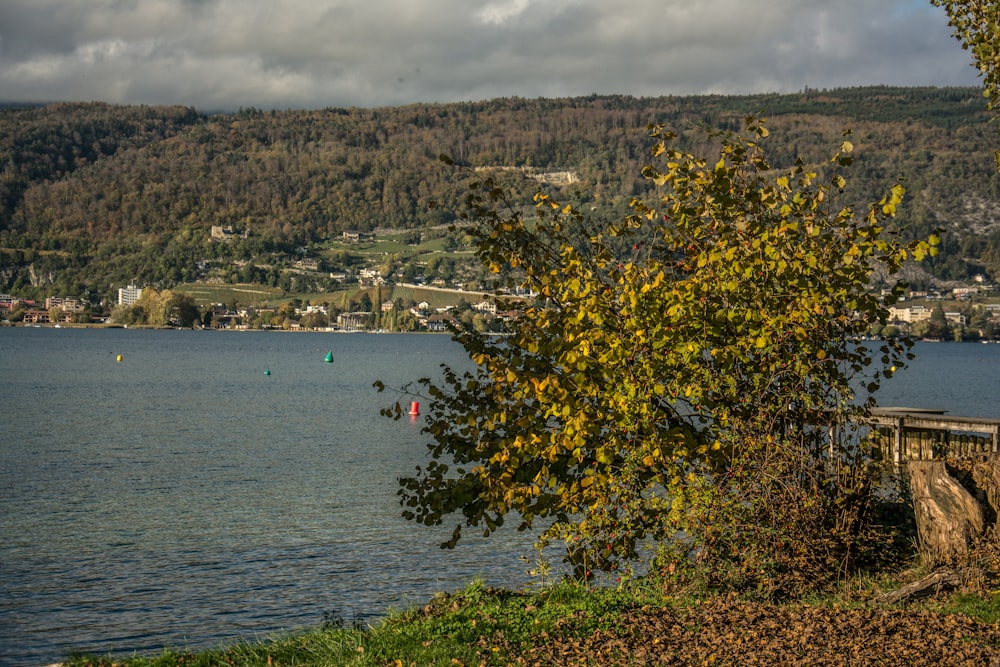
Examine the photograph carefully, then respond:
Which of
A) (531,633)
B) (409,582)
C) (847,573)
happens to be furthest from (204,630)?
(847,573)

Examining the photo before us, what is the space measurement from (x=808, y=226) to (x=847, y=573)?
370 centimetres

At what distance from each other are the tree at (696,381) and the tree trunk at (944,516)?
56 cm

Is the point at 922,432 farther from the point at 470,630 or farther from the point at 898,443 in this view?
the point at 470,630

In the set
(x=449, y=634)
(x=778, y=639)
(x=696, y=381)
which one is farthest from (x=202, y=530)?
(x=778, y=639)

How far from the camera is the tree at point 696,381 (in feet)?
35.7

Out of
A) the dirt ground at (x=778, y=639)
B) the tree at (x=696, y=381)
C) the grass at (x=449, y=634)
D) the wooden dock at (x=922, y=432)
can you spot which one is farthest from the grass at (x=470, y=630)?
the wooden dock at (x=922, y=432)

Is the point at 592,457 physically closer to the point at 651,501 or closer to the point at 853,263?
the point at 651,501

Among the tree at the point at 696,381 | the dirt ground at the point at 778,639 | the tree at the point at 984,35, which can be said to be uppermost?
the tree at the point at 984,35

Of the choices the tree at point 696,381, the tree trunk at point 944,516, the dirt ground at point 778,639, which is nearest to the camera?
the dirt ground at point 778,639

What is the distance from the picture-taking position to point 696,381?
1121 centimetres

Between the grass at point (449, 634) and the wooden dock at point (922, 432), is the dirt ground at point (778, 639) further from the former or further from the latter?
the wooden dock at point (922, 432)

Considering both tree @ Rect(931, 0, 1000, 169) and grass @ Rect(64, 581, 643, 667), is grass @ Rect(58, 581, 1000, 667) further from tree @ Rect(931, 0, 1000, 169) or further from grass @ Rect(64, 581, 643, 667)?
tree @ Rect(931, 0, 1000, 169)

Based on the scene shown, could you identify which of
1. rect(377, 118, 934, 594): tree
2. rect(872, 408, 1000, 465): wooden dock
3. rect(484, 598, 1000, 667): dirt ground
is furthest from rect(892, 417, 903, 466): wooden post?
rect(484, 598, 1000, 667): dirt ground

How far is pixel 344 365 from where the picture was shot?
378 ft
